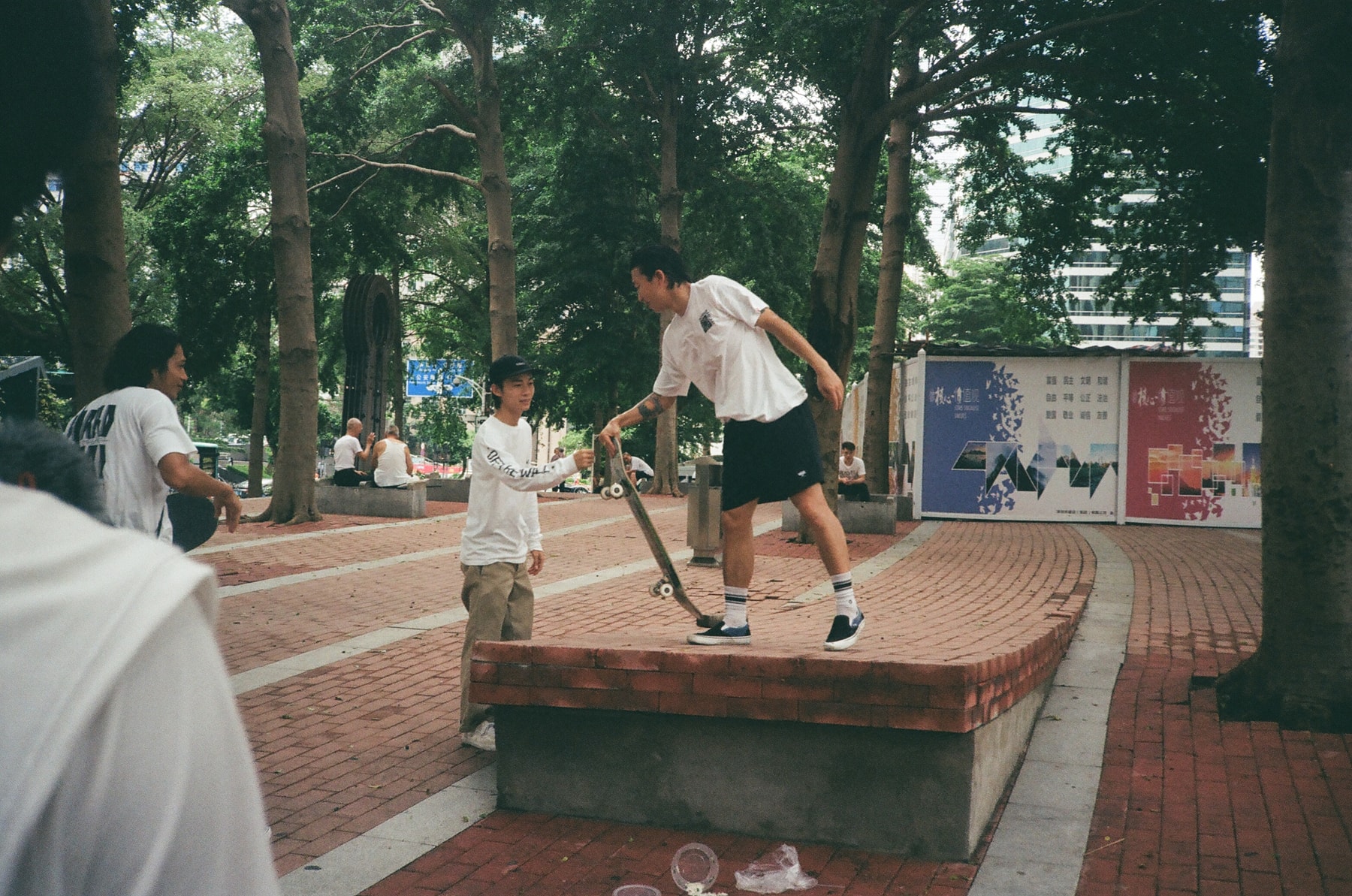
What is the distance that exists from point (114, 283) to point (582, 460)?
15.7 feet

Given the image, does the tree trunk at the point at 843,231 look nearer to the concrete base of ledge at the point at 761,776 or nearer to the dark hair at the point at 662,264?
the dark hair at the point at 662,264

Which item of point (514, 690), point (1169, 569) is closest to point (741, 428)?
point (514, 690)

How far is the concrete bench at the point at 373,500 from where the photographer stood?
18578 millimetres

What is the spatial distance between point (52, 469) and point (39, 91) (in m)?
0.55

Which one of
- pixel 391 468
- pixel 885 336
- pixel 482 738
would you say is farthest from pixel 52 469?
pixel 885 336

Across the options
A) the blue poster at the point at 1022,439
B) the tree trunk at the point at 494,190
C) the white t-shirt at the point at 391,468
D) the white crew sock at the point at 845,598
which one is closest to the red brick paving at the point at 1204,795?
the white crew sock at the point at 845,598

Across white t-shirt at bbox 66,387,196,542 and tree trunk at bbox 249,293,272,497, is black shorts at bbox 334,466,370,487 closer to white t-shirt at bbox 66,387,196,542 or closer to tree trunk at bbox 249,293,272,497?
tree trunk at bbox 249,293,272,497

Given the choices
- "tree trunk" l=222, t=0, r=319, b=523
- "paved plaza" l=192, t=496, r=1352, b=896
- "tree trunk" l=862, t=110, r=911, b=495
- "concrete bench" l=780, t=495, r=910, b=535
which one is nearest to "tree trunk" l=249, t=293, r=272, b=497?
"tree trunk" l=222, t=0, r=319, b=523

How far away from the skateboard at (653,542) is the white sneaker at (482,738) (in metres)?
1.07

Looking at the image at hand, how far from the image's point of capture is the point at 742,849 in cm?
419

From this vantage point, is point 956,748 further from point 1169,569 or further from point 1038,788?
point 1169,569

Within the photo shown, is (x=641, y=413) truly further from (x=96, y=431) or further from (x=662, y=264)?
(x=96, y=431)

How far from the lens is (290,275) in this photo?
16422 millimetres

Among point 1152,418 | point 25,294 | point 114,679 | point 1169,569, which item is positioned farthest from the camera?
point 25,294
